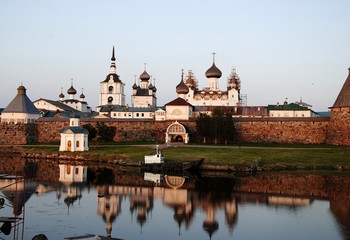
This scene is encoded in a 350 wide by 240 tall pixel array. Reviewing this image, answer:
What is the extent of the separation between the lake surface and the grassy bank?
3.13m

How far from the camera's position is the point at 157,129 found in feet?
187

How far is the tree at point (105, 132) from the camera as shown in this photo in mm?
52938

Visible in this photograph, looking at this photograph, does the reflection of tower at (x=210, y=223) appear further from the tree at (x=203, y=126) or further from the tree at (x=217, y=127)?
the tree at (x=203, y=126)

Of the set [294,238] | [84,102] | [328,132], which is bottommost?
[294,238]

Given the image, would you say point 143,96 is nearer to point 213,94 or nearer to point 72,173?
point 213,94

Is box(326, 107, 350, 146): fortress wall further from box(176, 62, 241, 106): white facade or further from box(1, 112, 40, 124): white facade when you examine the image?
box(1, 112, 40, 124): white facade

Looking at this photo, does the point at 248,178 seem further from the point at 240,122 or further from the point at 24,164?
the point at 240,122

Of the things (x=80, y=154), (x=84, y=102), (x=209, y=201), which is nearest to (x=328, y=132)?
(x=80, y=154)

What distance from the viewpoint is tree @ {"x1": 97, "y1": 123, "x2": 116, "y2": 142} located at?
5294 centimetres

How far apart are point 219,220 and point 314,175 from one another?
49.4ft

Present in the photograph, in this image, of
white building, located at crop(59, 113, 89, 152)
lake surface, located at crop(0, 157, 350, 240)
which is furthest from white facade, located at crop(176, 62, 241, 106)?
lake surface, located at crop(0, 157, 350, 240)

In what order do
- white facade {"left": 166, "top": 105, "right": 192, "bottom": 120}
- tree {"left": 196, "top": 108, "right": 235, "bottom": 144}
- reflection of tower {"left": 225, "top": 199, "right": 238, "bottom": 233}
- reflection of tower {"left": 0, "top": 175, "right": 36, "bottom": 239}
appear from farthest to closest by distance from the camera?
white facade {"left": 166, "top": 105, "right": 192, "bottom": 120}
tree {"left": 196, "top": 108, "right": 235, "bottom": 144}
reflection of tower {"left": 225, "top": 199, "right": 238, "bottom": 233}
reflection of tower {"left": 0, "top": 175, "right": 36, "bottom": 239}

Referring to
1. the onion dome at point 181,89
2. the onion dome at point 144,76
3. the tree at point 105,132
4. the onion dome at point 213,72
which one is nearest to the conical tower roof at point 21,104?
the tree at point 105,132

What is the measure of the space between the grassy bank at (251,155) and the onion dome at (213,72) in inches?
1246
